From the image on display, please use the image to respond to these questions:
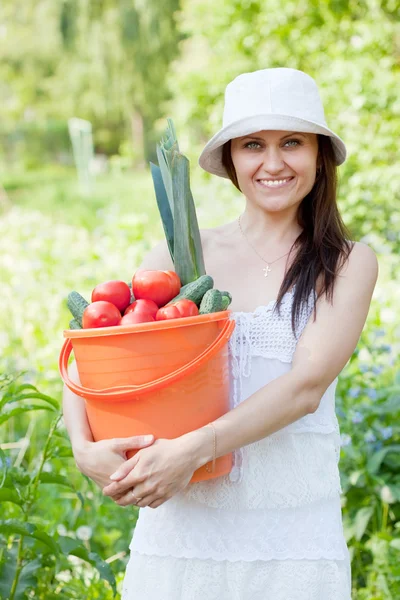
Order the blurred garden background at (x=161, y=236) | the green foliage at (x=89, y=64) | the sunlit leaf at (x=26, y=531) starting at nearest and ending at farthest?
the sunlit leaf at (x=26, y=531)
the blurred garden background at (x=161, y=236)
the green foliage at (x=89, y=64)

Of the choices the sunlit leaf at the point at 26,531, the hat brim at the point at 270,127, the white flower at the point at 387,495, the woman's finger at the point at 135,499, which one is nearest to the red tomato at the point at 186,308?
the woman's finger at the point at 135,499

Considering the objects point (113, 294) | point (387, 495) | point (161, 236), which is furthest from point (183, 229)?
point (161, 236)

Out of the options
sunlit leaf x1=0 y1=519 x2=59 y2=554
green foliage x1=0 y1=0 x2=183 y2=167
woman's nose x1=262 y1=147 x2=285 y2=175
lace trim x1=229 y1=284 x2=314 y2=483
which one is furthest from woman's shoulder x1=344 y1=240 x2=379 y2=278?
green foliage x1=0 y1=0 x2=183 y2=167

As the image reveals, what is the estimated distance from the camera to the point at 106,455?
1.48 m

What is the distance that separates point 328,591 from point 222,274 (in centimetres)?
73

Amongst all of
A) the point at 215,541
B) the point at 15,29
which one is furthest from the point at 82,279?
the point at 15,29

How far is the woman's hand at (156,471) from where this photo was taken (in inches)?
56.5

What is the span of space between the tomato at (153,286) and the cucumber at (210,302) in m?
0.08

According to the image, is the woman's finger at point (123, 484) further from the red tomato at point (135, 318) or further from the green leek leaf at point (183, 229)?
the green leek leaf at point (183, 229)

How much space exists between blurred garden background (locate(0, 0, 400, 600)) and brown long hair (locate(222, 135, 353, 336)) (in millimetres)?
632

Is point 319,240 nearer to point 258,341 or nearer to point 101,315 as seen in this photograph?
point 258,341

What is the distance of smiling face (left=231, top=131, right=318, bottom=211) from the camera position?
67.3 inches

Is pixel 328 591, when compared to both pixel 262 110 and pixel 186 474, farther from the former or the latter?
pixel 262 110

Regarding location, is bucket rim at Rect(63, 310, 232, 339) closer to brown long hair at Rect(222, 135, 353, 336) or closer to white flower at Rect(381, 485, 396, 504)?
brown long hair at Rect(222, 135, 353, 336)
